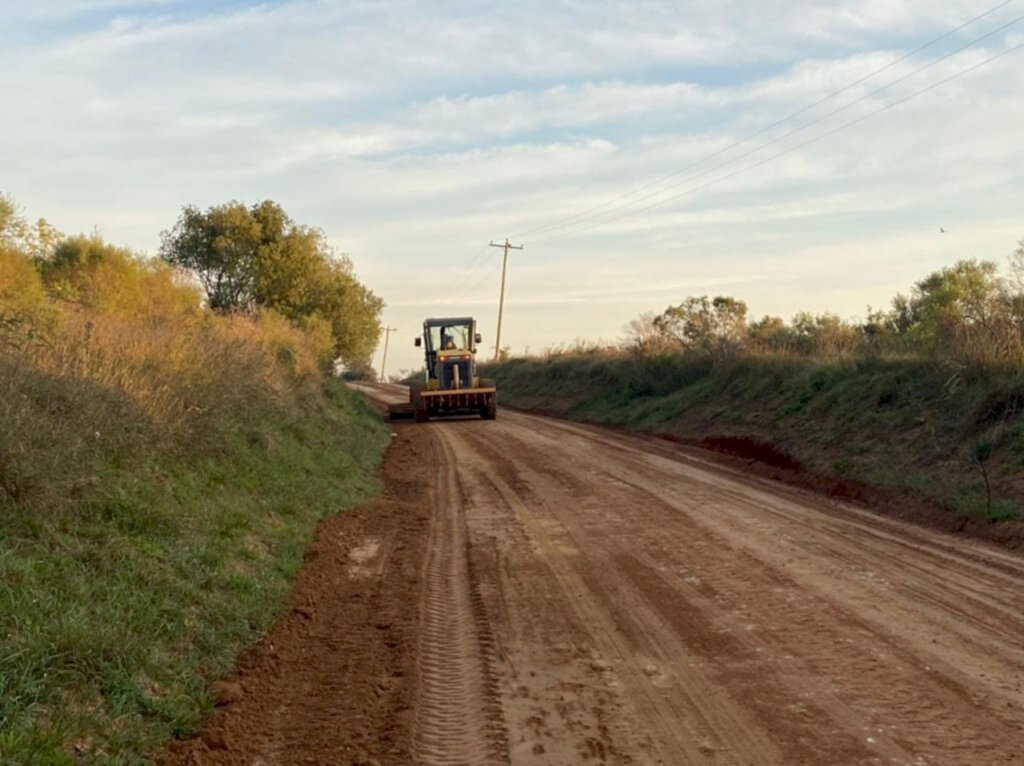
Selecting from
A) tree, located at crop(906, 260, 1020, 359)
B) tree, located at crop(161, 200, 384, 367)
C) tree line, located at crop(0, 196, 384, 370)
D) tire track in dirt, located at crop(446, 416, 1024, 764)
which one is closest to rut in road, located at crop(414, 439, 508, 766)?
tire track in dirt, located at crop(446, 416, 1024, 764)

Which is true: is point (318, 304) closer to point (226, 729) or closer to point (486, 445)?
point (486, 445)

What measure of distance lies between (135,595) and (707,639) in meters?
4.35

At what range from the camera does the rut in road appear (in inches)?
209

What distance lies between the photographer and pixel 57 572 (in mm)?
6820

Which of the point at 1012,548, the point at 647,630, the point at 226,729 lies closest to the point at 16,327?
the point at 226,729

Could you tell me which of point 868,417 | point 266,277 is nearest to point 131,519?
point 868,417

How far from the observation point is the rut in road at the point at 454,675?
5320mm

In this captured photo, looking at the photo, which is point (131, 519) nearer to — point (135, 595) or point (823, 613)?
point (135, 595)

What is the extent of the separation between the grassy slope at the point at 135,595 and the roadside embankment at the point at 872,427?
8.83 m

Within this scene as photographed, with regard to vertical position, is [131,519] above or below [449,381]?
below

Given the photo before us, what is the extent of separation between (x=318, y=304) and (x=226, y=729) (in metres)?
38.4

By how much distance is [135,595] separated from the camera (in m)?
7.04

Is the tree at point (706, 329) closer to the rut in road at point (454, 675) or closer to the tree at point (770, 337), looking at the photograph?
the tree at point (770, 337)

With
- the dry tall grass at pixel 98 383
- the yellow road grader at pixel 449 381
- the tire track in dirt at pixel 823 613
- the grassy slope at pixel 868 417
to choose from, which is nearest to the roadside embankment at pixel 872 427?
the grassy slope at pixel 868 417
